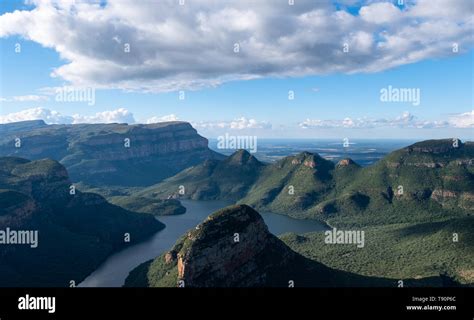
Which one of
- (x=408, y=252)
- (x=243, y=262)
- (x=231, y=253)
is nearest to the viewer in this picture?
(x=231, y=253)

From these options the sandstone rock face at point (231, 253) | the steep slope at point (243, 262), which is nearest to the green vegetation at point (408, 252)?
the steep slope at point (243, 262)

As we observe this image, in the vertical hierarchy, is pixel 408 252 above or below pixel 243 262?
below

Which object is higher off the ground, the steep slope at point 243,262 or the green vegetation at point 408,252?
the steep slope at point 243,262

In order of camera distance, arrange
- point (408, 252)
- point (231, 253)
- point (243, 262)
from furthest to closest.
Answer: point (408, 252), point (243, 262), point (231, 253)

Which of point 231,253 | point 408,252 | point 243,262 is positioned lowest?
point 408,252

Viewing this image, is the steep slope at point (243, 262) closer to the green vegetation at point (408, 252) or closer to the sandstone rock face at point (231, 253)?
the sandstone rock face at point (231, 253)

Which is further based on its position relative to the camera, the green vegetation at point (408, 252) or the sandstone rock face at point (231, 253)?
the green vegetation at point (408, 252)

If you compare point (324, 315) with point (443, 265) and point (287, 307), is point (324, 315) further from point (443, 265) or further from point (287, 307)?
point (443, 265)

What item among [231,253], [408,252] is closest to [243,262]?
[231,253]

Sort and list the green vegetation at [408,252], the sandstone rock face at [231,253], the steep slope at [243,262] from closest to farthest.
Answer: the sandstone rock face at [231,253]
the steep slope at [243,262]
the green vegetation at [408,252]

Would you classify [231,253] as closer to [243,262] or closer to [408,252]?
[243,262]
